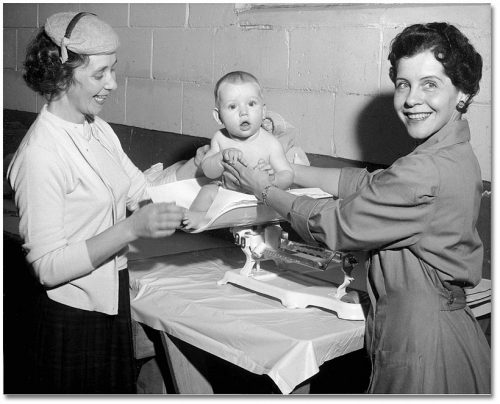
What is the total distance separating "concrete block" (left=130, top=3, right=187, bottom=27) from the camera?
3.28 metres

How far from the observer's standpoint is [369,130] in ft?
8.27

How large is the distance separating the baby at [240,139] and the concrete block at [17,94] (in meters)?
2.29

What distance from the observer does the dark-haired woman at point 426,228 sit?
1645mm

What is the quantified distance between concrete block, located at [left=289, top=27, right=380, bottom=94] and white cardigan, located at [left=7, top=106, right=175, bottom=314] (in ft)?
3.27

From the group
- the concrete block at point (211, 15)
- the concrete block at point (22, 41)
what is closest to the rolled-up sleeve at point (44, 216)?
the concrete block at point (211, 15)

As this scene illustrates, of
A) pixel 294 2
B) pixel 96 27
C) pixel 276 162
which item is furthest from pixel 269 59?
pixel 96 27

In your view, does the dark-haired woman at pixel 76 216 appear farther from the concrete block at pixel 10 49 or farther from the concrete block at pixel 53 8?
the concrete block at pixel 10 49

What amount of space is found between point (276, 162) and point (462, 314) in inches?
30.7

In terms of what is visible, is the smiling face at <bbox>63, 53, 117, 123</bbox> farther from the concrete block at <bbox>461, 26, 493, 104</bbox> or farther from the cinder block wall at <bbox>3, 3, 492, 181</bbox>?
the concrete block at <bbox>461, 26, 493, 104</bbox>

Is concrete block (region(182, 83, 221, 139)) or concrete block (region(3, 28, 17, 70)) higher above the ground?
concrete block (region(3, 28, 17, 70))

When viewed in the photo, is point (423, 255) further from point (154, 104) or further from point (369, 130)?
point (154, 104)

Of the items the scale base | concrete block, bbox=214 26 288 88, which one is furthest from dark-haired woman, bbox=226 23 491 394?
concrete block, bbox=214 26 288 88

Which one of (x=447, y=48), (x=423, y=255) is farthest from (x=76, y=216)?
(x=447, y=48)

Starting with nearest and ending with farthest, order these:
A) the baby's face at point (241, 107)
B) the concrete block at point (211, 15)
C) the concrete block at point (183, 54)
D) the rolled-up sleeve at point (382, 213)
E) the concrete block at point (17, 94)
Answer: the rolled-up sleeve at point (382, 213) < the baby's face at point (241, 107) < the concrete block at point (211, 15) < the concrete block at point (183, 54) < the concrete block at point (17, 94)
